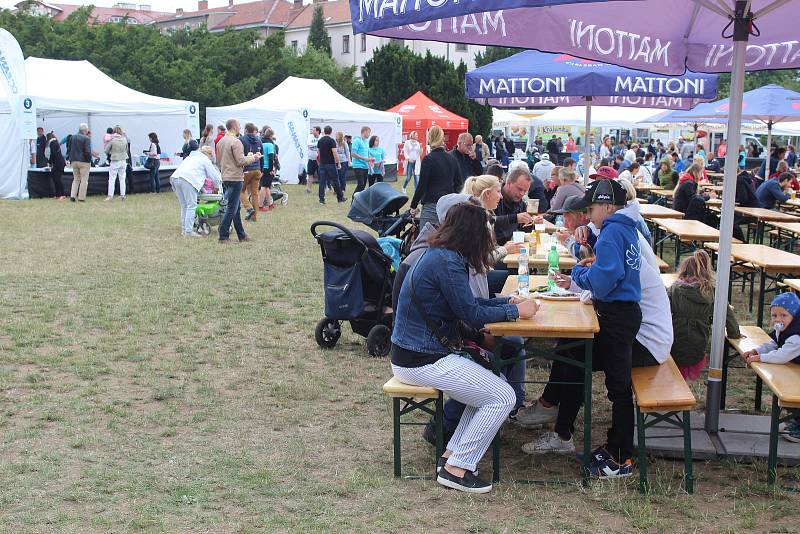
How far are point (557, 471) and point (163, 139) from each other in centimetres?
2251

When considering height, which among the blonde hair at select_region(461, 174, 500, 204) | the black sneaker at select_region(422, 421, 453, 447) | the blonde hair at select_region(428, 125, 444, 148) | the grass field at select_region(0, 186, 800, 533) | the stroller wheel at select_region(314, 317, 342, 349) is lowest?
the grass field at select_region(0, 186, 800, 533)

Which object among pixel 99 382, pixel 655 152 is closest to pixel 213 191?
pixel 99 382

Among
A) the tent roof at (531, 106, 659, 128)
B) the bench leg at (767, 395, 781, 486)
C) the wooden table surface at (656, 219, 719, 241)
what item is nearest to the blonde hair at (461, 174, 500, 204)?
the bench leg at (767, 395, 781, 486)

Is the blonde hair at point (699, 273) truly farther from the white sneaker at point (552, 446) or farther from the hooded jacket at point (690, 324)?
the white sneaker at point (552, 446)

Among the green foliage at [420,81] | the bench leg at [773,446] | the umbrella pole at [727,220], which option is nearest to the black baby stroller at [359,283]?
the umbrella pole at [727,220]

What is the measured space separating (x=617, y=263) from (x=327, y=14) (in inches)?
3159

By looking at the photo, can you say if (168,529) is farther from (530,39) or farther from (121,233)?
(121,233)

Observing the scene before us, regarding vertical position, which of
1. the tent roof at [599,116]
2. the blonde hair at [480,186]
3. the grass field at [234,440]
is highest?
the tent roof at [599,116]

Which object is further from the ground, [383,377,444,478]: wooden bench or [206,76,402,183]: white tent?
[206,76,402,183]: white tent

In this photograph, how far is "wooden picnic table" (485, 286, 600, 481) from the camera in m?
4.20

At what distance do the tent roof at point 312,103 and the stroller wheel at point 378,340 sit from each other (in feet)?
61.3

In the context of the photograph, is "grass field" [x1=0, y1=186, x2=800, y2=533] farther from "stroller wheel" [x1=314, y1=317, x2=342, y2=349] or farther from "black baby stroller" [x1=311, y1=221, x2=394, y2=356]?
"black baby stroller" [x1=311, y1=221, x2=394, y2=356]

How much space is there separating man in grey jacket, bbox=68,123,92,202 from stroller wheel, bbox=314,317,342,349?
1289 centimetres

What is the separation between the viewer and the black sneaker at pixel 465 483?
13.8 ft
